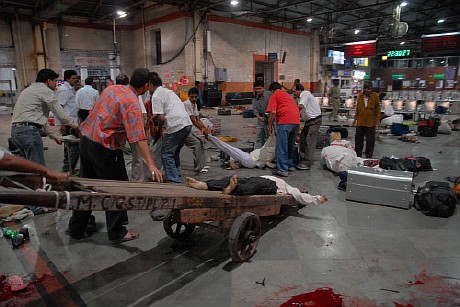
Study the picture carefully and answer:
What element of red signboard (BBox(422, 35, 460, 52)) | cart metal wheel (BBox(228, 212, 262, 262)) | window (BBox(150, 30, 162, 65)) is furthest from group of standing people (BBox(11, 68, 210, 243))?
red signboard (BBox(422, 35, 460, 52))

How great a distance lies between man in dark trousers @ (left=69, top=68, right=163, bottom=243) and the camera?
2.99 meters

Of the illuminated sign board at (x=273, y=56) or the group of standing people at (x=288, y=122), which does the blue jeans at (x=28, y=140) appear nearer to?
the group of standing people at (x=288, y=122)

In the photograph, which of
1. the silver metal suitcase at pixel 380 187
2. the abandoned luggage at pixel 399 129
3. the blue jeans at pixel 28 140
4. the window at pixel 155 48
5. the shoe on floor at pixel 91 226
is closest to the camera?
the shoe on floor at pixel 91 226

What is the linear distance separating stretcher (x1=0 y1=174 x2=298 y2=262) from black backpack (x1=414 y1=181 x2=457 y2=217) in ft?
5.77

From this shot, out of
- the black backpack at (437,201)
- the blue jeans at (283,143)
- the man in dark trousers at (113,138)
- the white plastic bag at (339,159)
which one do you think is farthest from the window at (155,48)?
the black backpack at (437,201)

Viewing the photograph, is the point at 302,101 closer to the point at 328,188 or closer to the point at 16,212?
the point at 328,188

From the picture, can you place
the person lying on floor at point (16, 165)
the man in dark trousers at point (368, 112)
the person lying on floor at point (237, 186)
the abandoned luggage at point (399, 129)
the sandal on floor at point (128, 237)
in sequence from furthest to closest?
the abandoned luggage at point (399, 129) → the man in dark trousers at point (368, 112) → the sandal on floor at point (128, 237) → the person lying on floor at point (237, 186) → the person lying on floor at point (16, 165)

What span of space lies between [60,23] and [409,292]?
66.1 feet

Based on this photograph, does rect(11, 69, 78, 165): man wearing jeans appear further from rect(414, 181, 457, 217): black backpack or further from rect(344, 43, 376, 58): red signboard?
rect(344, 43, 376, 58): red signboard

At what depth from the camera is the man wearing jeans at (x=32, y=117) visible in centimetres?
404

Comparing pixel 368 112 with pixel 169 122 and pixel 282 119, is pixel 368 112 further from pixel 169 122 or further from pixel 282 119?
pixel 169 122

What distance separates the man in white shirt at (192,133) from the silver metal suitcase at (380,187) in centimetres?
250

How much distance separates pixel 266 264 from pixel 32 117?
3.24m

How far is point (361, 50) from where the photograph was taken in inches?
800
